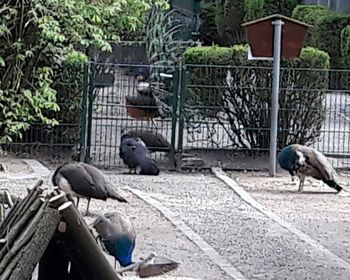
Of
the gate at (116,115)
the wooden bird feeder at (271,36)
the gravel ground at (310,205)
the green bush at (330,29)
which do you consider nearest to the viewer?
the gravel ground at (310,205)

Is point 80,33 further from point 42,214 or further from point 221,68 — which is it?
point 42,214

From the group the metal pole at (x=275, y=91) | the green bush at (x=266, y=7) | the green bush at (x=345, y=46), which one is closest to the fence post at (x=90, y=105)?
the metal pole at (x=275, y=91)

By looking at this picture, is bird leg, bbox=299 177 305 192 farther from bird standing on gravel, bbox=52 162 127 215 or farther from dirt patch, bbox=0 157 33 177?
dirt patch, bbox=0 157 33 177

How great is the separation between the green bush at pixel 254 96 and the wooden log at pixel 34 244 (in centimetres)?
1018

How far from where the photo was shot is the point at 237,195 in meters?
11.0

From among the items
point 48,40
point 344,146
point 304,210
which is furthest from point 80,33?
point 304,210

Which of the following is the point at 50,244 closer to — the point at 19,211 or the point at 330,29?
the point at 19,211

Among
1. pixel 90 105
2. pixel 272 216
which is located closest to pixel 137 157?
pixel 90 105

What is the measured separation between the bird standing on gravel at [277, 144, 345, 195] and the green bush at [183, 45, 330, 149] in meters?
1.75

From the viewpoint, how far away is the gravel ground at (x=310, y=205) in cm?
872

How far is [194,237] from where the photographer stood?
27.3 feet

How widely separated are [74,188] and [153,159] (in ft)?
13.7

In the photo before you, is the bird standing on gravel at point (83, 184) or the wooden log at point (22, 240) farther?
the bird standing on gravel at point (83, 184)

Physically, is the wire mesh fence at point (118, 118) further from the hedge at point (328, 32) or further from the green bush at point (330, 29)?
the green bush at point (330, 29)
